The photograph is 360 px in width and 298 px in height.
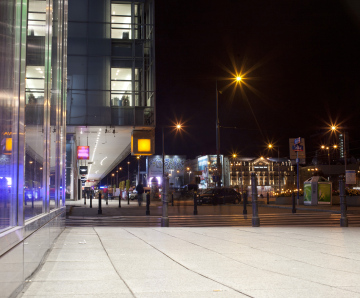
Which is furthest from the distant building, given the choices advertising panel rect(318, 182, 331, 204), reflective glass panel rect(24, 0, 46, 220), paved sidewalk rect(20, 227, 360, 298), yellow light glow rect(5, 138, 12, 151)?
yellow light glow rect(5, 138, 12, 151)

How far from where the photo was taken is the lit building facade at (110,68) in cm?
3900

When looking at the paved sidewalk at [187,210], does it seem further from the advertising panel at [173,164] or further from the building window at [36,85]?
the advertising panel at [173,164]

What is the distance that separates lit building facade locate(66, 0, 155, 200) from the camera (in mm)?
39000

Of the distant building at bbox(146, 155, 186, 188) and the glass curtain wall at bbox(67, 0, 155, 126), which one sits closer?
the glass curtain wall at bbox(67, 0, 155, 126)

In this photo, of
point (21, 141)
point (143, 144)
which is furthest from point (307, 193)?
point (21, 141)

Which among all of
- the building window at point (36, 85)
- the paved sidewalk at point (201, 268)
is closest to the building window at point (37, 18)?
the building window at point (36, 85)

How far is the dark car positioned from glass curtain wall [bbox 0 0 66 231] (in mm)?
31794

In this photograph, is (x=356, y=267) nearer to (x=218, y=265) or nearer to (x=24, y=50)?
(x=218, y=265)

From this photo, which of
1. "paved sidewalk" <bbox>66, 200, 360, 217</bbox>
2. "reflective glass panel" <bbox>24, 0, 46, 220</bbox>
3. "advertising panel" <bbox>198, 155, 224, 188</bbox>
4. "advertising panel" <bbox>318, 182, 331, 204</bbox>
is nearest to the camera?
"reflective glass panel" <bbox>24, 0, 46, 220</bbox>

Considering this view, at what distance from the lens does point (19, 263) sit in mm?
4402

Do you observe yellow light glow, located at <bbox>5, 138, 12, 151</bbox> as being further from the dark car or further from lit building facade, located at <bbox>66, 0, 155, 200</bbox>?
the dark car

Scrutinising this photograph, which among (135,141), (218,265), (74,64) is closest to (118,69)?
(74,64)

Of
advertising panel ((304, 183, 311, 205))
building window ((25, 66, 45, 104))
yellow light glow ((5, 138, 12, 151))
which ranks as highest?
building window ((25, 66, 45, 104))

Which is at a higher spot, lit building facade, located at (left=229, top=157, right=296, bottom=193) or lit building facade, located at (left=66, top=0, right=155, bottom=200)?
lit building facade, located at (left=66, top=0, right=155, bottom=200)
